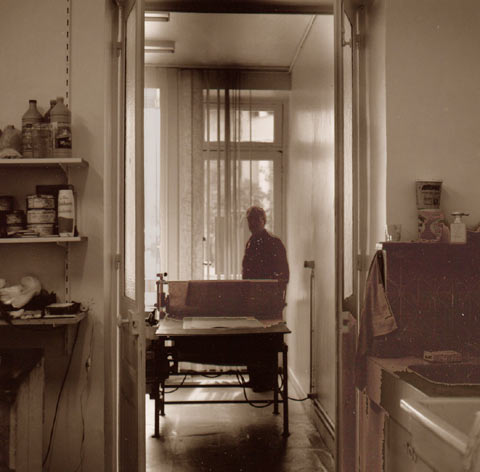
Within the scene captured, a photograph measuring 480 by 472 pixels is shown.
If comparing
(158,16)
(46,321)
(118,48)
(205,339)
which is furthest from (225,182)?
(46,321)

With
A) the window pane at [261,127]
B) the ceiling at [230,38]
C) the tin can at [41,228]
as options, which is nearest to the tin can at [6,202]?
the tin can at [41,228]

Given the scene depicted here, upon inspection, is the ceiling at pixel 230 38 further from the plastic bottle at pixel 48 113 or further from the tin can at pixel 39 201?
the tin can at pixel 39 201

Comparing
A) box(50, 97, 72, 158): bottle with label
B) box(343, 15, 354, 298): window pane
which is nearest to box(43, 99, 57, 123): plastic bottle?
box(50, 97, 72, 158): bottle with label

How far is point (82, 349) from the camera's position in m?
2.78

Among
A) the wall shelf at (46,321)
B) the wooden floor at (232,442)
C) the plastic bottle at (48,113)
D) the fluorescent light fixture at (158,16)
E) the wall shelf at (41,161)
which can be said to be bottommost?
the wooden floor at (232,442)

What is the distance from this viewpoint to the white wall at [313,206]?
3.86 metres

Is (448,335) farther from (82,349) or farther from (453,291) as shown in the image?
(82,349)

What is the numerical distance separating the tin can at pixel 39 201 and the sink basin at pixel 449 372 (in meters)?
1.77

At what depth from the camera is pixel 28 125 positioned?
2.60 meters

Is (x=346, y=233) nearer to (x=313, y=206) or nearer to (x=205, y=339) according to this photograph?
(x=205, y=339)

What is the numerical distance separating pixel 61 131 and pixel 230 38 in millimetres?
2901

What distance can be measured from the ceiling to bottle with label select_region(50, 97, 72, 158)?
2311mm

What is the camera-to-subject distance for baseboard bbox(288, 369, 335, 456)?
3713 mm

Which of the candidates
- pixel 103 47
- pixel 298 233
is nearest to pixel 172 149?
pixel 298 233
